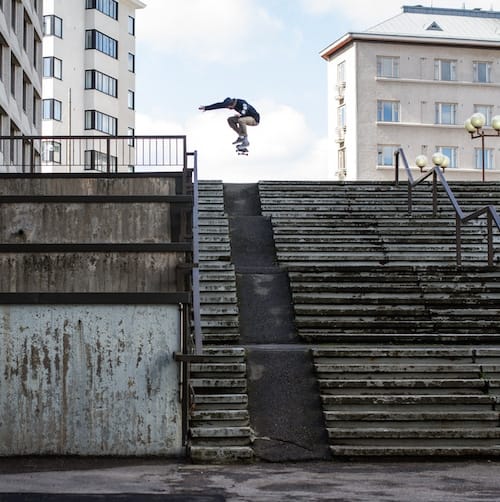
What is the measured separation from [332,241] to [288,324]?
3978mm

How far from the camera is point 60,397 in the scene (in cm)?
955

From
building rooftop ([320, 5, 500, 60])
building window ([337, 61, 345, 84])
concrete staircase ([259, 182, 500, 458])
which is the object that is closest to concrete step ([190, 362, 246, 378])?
concrete staircase ([259, 182, 500, 458])

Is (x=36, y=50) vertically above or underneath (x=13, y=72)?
above

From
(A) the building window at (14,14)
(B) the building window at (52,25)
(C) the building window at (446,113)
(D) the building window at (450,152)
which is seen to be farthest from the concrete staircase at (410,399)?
(C) the building window at (446,113)

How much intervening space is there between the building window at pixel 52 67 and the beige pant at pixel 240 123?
42.4 meters

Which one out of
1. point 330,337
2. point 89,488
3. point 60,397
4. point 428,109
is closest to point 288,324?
point 330,337

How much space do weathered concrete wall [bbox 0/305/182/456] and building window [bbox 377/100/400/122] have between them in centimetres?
6386

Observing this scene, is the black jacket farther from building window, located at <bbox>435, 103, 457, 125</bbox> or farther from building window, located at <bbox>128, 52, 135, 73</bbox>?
building window, located at <bbox>435, 103, 457, 125</bbox>

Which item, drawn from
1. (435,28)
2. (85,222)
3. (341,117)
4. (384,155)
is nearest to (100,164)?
(85,222)

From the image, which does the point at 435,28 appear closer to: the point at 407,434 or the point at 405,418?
the point at 405,418

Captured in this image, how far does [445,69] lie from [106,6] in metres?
24.9

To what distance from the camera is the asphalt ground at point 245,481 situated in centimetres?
763

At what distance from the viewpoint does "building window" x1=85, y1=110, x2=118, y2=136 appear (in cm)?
6494

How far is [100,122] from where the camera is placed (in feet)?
215
